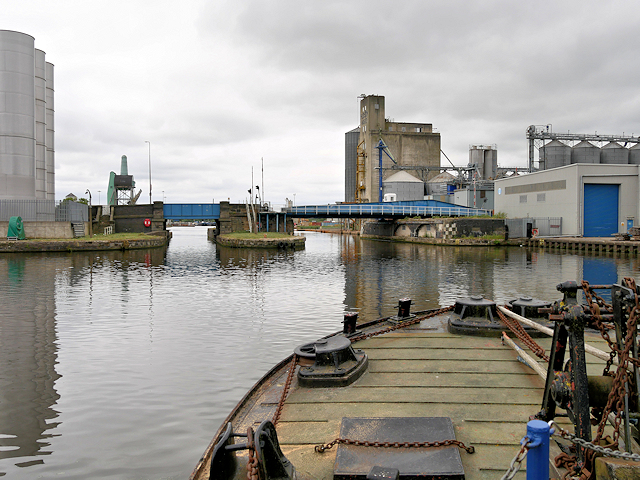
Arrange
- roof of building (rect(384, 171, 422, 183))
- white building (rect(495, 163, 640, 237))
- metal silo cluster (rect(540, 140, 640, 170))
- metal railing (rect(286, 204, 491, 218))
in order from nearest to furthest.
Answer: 1. white building (rect(495, 163, 640, 237))
2. metal railing (rect(286, 204, 491, 218))
3. metal silo cluster (rect(540, 140, 640, 170))
4. roof of building (rect(384, 171, 422, 183))

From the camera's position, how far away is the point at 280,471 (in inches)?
162

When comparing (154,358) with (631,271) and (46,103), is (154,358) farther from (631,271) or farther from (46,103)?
(46,103)

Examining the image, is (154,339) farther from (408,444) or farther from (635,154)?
(635,154)

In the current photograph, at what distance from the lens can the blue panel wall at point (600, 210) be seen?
54812 millimetres

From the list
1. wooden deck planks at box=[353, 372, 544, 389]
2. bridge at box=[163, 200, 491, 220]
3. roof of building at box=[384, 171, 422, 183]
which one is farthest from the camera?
roof of building at box=[384, 171, 422, 183]

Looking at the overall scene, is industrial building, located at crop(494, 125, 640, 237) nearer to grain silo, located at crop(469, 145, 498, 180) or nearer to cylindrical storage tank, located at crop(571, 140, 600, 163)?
cylindrical storage tank, located at crop(571, 140, 600, 163)

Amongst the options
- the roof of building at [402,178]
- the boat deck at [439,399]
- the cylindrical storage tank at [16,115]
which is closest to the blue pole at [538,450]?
the boat deck at [439,399]

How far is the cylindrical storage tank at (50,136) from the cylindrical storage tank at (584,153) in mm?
82386

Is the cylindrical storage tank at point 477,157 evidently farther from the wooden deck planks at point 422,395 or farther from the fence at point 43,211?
the wooden deck planks at point 422,395

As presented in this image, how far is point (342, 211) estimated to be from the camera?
68.8 m

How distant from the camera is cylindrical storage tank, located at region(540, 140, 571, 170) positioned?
74.6 metres

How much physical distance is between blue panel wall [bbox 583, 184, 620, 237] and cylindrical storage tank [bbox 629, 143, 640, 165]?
28.9 m

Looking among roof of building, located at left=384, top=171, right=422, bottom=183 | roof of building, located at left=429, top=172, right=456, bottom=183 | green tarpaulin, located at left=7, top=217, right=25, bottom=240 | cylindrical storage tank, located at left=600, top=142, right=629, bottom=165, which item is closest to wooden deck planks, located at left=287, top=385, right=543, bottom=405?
green tarpaulin, located at left=7, top=217, right=25, bottom=240

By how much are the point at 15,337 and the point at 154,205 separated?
56782mm
